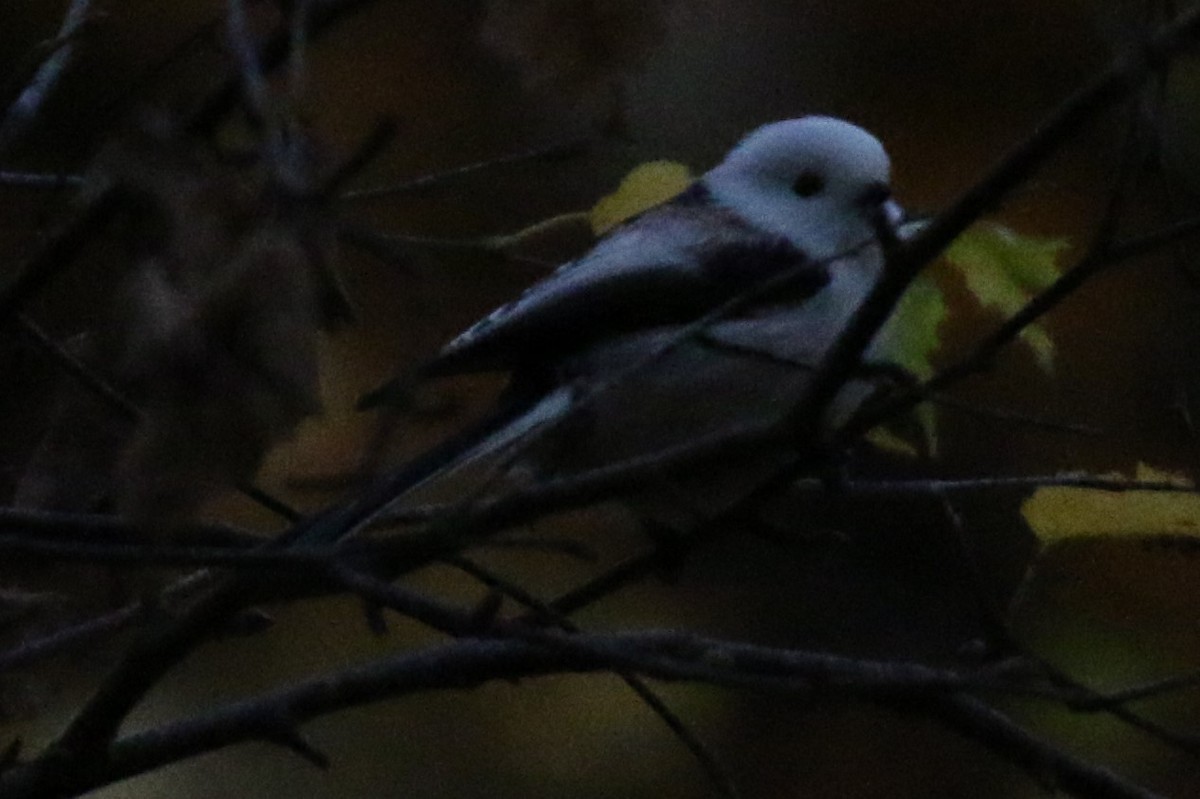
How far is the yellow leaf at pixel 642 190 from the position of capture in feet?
3.43

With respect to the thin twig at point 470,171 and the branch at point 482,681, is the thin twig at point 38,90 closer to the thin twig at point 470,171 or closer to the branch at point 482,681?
the thin twig at point 470,171

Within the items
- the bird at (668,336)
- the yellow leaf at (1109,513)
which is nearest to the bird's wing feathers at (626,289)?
the bird at (668,336)

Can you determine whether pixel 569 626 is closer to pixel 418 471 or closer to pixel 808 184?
pixel 418 471

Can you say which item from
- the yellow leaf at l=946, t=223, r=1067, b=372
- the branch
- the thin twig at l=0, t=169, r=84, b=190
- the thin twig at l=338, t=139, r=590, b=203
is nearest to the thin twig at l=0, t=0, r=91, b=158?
the thin twig at l=0, t=169, r=84, b=190

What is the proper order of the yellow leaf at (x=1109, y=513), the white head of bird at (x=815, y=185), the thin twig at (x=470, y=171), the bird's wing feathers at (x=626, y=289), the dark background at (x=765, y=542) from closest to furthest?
the thin twig at (x=470, y=171)
the yellow leaf at (x=1109, y=513)
the bird's wing feathers at (x=626, y=289)
the white head of bird at (x=815, y=185)
the dark background at (x=765, y=542)

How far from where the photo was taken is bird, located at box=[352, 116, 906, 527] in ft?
3.26

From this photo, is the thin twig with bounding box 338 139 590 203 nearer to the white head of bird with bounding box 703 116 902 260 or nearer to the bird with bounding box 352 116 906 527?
the bird with bounding box 352 116 906 527

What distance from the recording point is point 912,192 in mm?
1575

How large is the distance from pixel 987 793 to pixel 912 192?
1.76ft

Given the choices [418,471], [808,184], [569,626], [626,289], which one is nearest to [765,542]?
[808,184]

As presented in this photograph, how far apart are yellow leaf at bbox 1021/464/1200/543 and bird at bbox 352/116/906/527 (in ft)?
0.42

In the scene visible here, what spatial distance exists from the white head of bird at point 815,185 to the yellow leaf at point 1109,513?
26cm

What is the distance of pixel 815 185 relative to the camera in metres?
1.18

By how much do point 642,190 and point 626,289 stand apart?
0.06m
